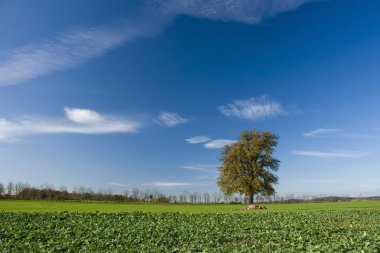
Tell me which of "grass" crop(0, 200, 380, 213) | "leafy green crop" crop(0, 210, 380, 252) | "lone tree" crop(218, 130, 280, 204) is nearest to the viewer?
"leafy green crop" crop(0, 210, 380, 252)

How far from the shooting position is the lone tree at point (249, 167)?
69312 mm

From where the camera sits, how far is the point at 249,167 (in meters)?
70.8

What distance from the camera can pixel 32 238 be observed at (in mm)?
19828

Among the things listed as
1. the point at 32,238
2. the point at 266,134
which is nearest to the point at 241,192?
the point at 266,134

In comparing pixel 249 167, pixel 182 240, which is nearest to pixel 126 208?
pixel 249 167

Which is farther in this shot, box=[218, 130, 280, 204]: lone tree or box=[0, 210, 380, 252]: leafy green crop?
box=[218, 130, 280, 204]: lone tree

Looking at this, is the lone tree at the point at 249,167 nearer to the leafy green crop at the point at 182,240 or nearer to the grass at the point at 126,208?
the grass at the point at 126,208

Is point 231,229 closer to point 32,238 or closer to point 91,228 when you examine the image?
point 91,228

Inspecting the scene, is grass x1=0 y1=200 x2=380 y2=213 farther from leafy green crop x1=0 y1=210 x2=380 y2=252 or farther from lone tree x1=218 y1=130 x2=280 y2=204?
leafy green crop x1=0 y1=210 x2=380 y2=252

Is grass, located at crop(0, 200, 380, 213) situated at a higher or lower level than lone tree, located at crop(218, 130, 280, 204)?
lower

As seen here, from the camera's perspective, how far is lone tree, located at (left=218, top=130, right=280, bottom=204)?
69.3 metres

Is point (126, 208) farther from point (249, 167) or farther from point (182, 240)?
point (182, 240)

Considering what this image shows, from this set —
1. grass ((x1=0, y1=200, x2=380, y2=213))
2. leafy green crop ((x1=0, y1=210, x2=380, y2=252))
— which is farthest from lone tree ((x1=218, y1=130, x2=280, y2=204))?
leafy green crop ((x1=0, y1=210, x2=380, y2=252))

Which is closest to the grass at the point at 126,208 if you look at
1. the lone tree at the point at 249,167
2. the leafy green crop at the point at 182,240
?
the lone tree at the point at 249,167
